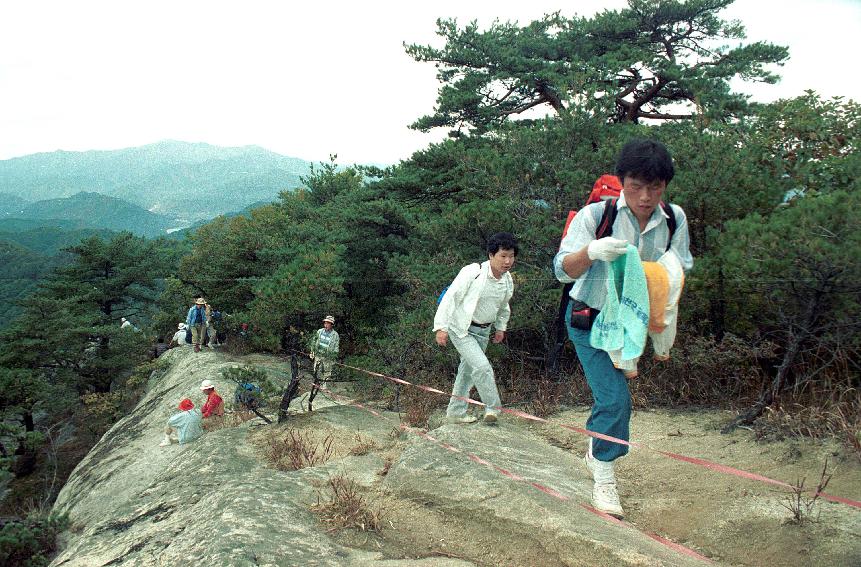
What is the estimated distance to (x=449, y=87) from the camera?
16359mm

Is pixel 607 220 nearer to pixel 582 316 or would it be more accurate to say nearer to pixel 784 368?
pixel 582 316

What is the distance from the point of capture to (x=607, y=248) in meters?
2.79

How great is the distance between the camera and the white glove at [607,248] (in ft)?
9.15

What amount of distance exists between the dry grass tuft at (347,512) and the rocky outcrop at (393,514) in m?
0.05

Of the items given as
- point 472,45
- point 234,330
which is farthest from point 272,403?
point 472,45

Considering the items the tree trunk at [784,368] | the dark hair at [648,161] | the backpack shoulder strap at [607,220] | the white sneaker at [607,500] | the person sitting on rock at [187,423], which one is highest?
the dark hair at [648,161]

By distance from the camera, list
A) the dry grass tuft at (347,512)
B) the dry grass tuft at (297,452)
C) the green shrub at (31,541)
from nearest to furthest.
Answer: the dry grass tuft at (347,512)
the dry grass tuft at (297,452)
the green shrub at (31,541)

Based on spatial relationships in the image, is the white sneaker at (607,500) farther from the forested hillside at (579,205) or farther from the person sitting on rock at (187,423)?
the person sitting on rock at (187,423)

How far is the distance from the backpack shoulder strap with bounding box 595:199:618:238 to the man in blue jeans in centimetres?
2

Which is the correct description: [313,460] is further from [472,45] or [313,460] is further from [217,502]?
[472,45]

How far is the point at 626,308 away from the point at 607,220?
48 cm

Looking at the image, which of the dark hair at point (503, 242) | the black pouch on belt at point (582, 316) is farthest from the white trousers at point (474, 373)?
the black pouch on belt at point (582, 316)

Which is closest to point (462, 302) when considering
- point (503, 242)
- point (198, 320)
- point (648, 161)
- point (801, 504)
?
point (503, 242)

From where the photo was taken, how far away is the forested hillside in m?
4.64
